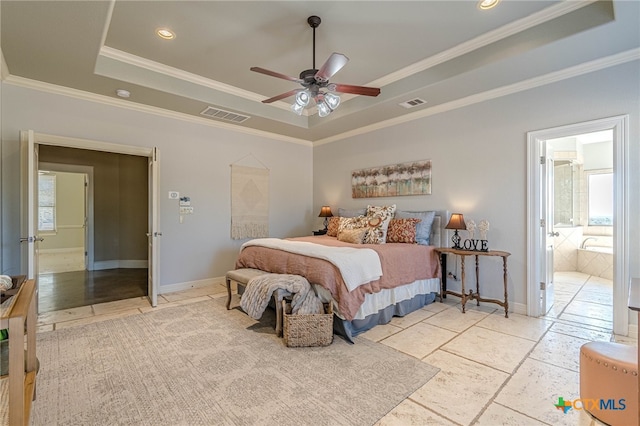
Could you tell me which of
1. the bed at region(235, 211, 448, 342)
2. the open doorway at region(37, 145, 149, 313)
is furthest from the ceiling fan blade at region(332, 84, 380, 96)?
the open doorway at region(37, 145, 149, 313)

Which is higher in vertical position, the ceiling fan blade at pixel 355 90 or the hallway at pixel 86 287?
the ceiling fan blade at pixel 355 90

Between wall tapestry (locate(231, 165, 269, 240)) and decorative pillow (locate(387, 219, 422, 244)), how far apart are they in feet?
8.11

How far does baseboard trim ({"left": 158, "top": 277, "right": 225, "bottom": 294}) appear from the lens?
4.41m

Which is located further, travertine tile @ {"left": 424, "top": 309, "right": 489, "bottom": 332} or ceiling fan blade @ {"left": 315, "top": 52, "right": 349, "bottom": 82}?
travertine tile @ {"left": 424, "top": 309, "right": 489, "bottom": 332}

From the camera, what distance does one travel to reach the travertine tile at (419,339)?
8.48ft

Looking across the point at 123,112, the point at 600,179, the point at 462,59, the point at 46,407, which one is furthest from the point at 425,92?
the point at 600,179

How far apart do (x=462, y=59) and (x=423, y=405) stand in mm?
3300

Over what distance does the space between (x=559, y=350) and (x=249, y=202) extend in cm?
459

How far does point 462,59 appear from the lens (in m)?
3.21

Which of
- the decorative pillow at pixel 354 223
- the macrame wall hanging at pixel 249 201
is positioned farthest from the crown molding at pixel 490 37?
the macrame wall hanging at pixel 249 201

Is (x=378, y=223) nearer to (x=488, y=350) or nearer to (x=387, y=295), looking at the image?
(x=387, y=295)

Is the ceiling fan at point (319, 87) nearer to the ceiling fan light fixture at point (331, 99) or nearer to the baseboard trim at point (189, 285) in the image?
the ceiling fan light fixture at point (331, 99)

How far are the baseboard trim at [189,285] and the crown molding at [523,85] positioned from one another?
3.66 metres

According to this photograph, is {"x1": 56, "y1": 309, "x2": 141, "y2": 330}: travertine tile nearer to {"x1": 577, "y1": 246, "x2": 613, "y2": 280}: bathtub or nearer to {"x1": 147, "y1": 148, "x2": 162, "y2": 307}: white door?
{"x1": 147, "y1": 148, "x2": 162, "y2": 307}: white door
